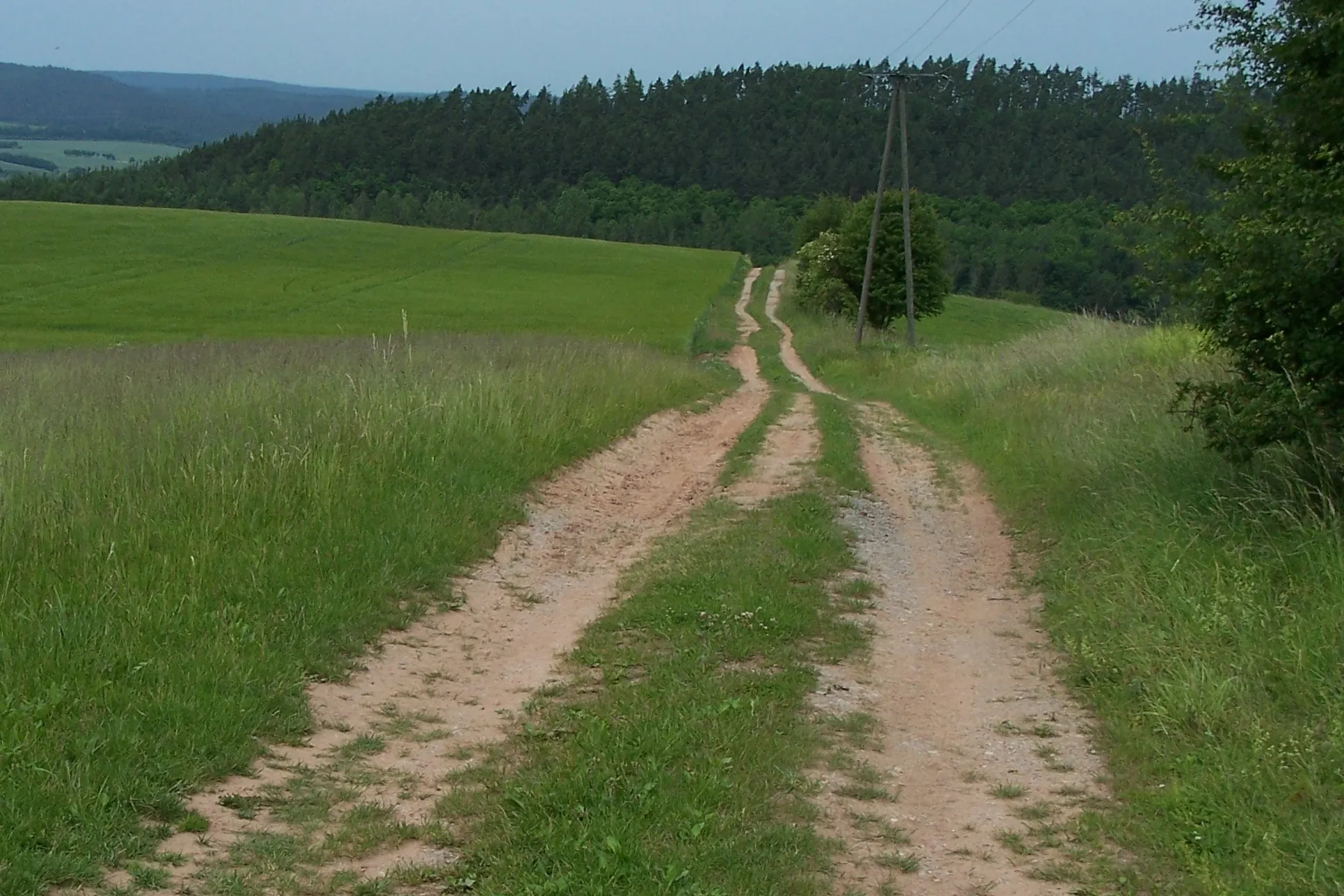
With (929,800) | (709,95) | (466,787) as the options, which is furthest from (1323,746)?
(709,95)

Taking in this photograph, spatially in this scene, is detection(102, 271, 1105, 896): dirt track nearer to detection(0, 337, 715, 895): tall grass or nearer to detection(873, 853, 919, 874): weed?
detection(873, 853, 919, 874): weed

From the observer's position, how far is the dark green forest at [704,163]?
11031 centimetres

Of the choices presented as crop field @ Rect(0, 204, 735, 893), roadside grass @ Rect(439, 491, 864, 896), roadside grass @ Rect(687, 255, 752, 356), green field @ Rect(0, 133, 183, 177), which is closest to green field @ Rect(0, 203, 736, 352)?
roadside grass @ Rect(687, 255, 752, 356)

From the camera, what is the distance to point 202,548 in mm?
7434

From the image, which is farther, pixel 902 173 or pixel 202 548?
pixel 902 173

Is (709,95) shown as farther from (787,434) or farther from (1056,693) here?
(1056,693)

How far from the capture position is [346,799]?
5.05 meters

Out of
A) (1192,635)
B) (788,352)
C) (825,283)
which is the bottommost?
(788,352)

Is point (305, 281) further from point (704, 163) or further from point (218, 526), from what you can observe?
point (704, 163)

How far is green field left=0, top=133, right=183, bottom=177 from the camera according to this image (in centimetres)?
12712

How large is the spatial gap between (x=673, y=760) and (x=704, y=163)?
14599 centimetres

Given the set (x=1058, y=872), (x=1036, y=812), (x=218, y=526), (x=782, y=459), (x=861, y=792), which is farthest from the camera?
(x=782, y=459)

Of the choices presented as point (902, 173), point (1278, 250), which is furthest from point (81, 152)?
point (1278, 250)

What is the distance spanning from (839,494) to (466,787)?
775cm
